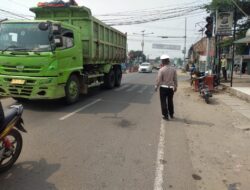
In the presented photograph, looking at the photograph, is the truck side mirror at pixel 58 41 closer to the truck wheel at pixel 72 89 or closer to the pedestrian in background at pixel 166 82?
the truck wheel at pixel 72 89

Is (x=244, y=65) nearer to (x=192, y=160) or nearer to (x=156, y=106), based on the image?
(x=156, y=106)

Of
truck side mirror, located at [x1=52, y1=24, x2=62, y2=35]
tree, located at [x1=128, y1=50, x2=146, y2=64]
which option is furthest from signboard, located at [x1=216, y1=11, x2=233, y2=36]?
tree, located at [x1=128, y1=50, x2=146, y2=64]

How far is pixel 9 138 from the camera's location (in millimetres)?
4914

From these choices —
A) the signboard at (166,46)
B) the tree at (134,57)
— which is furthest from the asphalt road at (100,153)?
the signboard at (166,46)

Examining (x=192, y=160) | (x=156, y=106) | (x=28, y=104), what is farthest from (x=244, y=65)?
(x=192, y=160)

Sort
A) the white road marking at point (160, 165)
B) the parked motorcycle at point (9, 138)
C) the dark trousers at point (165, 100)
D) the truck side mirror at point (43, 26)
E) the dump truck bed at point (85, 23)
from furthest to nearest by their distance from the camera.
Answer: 1. the dump truck bed at point (85, 23)
2. the truck side mirror at point (43, 26)
3. the dark trousers at point (165, 100)
4. the parked motorcycle at point (9, 138)
5. the white road marking at point (160, 165)

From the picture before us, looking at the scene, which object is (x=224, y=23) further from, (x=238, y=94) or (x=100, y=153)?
(x=100, y=153)

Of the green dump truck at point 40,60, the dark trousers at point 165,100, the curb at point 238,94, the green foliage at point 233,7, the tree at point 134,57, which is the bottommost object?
the curb at point 238,94

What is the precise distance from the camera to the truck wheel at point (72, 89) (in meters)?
10.2

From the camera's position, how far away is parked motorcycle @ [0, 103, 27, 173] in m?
4.50

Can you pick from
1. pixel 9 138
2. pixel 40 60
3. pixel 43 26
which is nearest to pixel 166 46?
pixel 43 26

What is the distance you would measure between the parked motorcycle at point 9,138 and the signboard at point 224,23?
1481cm

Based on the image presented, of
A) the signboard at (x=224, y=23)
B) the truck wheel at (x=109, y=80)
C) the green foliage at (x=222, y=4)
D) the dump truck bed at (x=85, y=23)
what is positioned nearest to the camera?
the dump truck bed at (x=85, y=23)

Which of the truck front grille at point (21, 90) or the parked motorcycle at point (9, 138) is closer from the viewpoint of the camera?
the parked motorcycle at point (9, 138)
